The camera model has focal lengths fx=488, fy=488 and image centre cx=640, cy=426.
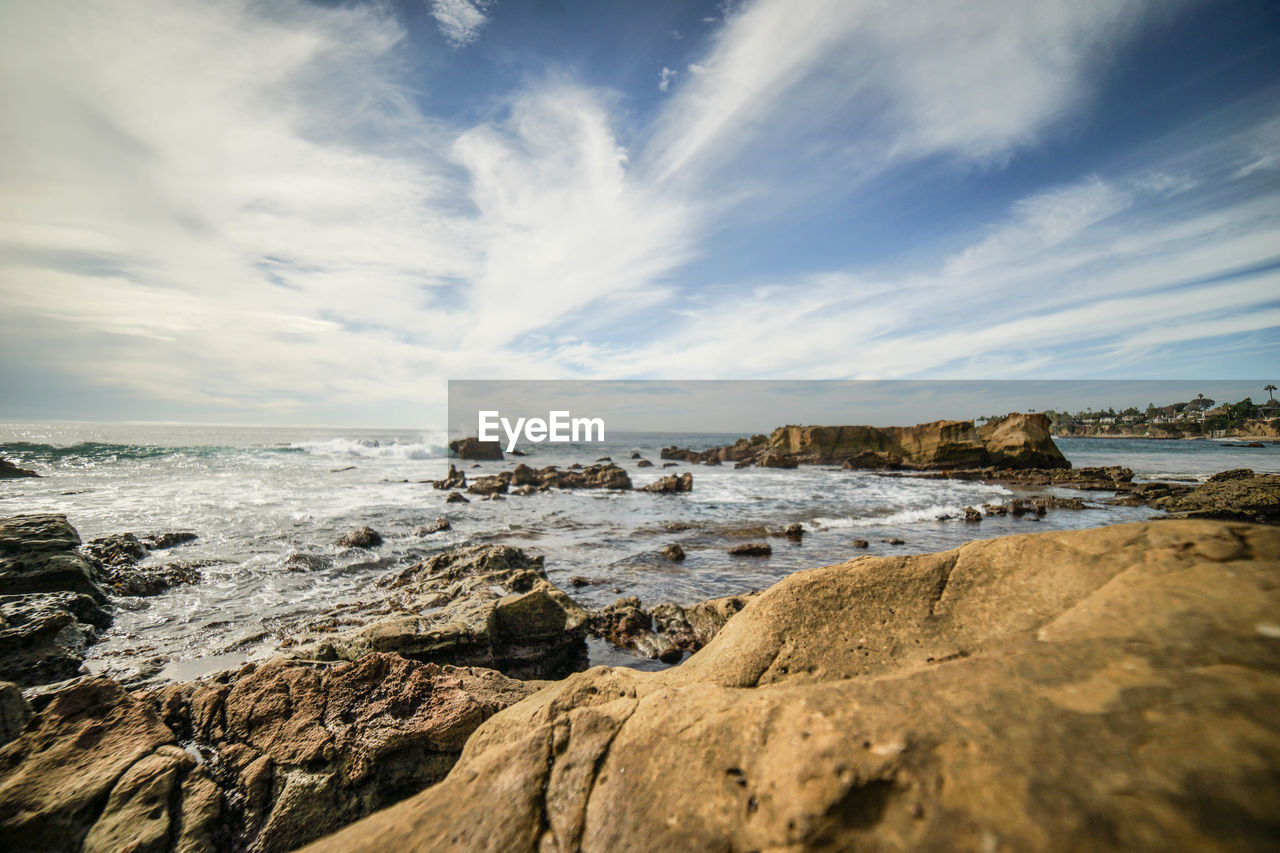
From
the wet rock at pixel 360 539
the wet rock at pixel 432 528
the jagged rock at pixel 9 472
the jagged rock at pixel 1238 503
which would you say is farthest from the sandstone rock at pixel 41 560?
the jagged rock at pixel 9 472

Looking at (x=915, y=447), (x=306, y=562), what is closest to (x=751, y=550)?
(x=306, y=562)

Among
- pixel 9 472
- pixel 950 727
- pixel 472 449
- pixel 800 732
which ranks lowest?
pixel 9 472

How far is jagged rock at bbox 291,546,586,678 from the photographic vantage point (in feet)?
17.4

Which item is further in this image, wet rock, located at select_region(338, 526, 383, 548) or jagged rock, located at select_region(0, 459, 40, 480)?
jagged rock, located at select_region(0, 459, 40, 480)

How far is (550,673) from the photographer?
6.34 meters

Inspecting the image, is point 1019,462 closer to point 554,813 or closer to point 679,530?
point 679,530

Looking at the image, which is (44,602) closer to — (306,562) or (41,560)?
(41,560)

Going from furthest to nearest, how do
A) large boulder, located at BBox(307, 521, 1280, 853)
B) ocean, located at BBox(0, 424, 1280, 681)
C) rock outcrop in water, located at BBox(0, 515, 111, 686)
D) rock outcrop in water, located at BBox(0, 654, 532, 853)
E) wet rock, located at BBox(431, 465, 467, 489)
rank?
wet rock, located at BBox(431, 465, 467, 489), ocean, located at BBox(0, 424, 1280, 681), rock outcrop in water, located at BBox(0, 515, 111, 686), rock outcrop in water, located at BBox(0, 654, 532, 853), large boulder, located at BBox(307, 521, 1280, 853)

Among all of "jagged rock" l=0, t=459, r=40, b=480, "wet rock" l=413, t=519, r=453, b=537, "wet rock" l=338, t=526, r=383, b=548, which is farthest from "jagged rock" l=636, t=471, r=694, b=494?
"jagged rock" l=0, t=459, r=40, b=480

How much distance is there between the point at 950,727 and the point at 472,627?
5.21m

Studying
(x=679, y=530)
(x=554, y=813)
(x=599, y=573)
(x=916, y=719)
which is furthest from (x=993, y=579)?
(x=679, y=530)

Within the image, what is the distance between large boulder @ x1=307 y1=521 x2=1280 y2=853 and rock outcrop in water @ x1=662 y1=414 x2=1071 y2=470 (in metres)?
42.8

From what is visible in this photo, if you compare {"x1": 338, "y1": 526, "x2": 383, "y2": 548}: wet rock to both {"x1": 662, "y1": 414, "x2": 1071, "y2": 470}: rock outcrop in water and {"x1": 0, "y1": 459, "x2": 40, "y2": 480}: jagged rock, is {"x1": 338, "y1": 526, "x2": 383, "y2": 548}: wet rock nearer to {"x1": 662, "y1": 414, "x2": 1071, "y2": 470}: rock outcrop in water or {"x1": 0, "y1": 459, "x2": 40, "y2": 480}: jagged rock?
{"x1": 0, "y1": 459, "x2": 40, "y2": 480}: jagged rock

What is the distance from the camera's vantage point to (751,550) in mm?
12672
